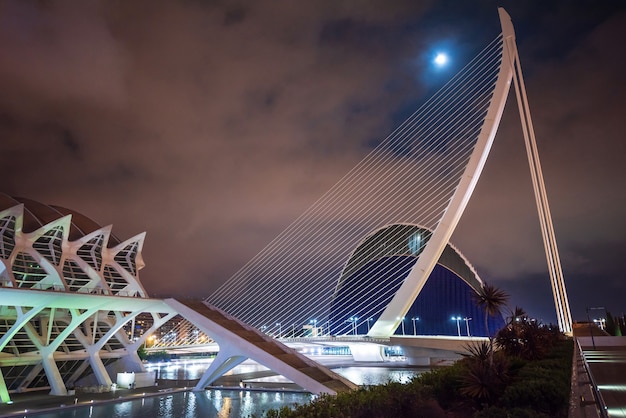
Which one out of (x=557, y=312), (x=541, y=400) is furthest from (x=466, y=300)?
(x=541, y=400)

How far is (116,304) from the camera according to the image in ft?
74.8

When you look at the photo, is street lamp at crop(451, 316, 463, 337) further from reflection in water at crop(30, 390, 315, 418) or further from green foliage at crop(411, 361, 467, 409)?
green foliage at crop(411, 361, 467, 409)

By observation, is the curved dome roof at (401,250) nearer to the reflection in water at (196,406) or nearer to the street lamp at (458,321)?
the street lamp at (458,321)

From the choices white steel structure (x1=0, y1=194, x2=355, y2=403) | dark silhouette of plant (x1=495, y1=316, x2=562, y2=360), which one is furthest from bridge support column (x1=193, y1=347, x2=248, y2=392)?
dark silhouette of plant (x1=495, y1=316, x2=562, y2=360)

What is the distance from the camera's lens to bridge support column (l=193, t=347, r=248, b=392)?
69.4 feet

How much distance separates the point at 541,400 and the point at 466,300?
64.4m

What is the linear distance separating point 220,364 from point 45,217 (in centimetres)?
1833

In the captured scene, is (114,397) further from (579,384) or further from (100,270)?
(579,384)

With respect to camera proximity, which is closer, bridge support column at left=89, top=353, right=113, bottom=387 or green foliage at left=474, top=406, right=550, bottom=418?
green foliage at left=474, top=406, right=550, bottom=418

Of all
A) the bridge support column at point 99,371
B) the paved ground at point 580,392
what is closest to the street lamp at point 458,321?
the paved ground at point 580,392

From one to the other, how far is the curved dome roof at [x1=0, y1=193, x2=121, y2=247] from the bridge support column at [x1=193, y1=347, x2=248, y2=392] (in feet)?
50.3

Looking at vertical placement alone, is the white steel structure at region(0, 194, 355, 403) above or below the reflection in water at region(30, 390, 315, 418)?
above

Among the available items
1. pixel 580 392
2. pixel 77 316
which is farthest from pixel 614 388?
pixel 77 316

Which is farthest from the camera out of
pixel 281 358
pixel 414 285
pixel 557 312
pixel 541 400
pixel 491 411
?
pixel 414 285
